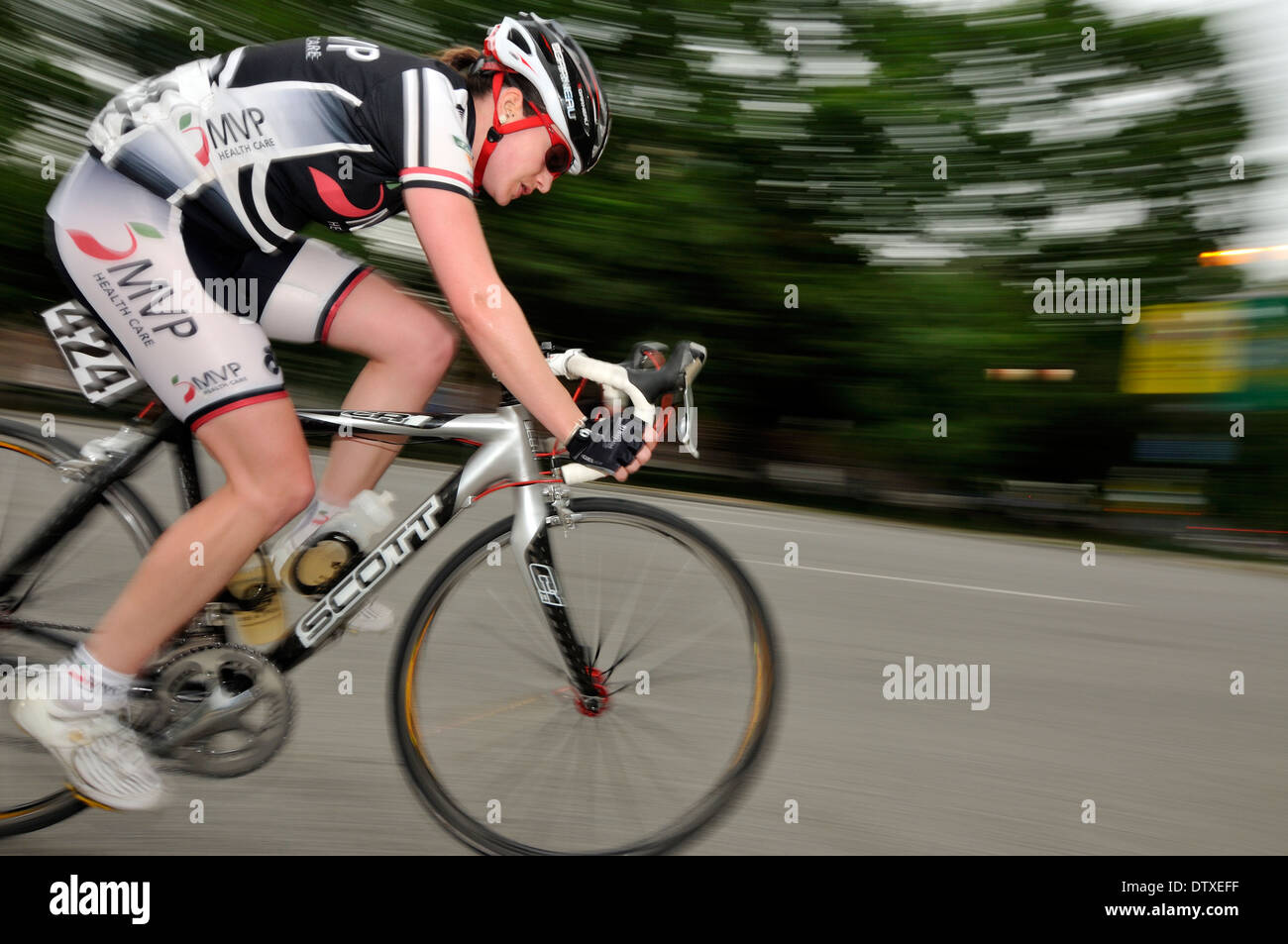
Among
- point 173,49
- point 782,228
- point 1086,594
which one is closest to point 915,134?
point 782,228

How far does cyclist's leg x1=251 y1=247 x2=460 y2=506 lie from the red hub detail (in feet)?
2.39

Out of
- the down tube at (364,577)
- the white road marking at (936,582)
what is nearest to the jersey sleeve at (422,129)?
the down tube at (364,577)

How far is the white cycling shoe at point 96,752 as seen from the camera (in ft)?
7.95

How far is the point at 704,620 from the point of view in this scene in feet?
8.68

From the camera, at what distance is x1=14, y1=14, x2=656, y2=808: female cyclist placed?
2314 millimetres

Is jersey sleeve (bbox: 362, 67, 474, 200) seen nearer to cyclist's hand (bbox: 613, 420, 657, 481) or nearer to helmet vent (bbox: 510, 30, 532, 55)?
helmet vent (bbox: 510, 30, 532, 55)

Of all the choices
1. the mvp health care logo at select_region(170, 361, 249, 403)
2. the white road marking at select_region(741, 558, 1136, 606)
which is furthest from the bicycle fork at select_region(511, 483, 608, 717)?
the white road marking at select_region(741, 558, 1136, 606)

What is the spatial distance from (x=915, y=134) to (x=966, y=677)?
7798 millimetres

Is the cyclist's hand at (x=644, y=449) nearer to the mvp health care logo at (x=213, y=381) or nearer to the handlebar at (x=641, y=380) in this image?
the handlebar at (x=641, y=380)

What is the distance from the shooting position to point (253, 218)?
242cm

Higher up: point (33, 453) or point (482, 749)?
point (33, 453)

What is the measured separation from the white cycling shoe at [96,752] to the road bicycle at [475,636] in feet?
0.20

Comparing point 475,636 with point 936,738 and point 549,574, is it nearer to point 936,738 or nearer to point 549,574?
point 549,574

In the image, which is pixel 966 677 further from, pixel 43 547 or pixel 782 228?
pixel 782 228
